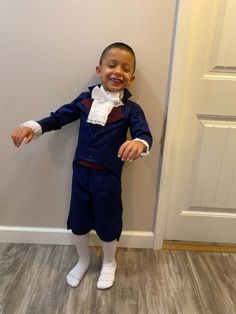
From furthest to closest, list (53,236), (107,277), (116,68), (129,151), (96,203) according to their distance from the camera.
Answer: (53,236)
(107,277)
(96,203)
(116,68)
(129,151)

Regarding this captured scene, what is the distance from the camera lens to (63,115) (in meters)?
1.21

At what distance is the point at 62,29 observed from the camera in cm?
117

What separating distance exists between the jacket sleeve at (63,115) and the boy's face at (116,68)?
162 millimetres

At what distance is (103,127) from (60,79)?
307mm

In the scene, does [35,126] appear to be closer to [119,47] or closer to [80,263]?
[119,47]

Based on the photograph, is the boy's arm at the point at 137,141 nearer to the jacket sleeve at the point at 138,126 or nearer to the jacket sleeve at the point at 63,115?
the jacket sleeve at the point at 138,126

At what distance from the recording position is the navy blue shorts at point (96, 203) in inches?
46.6

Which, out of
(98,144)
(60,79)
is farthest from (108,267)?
(60,79)

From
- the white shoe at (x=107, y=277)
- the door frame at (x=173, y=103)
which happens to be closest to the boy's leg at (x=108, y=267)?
the white shoe at (x=107, y=277)

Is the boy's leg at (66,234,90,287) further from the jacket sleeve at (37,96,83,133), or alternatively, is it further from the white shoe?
the jacket sleeve at (37,96,83,133)

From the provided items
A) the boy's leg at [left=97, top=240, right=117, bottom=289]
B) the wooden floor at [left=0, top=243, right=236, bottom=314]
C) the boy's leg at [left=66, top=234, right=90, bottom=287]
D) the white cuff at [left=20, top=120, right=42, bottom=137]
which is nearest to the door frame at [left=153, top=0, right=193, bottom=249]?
the wooden floor at [left=0, top=243, right=236, bottom=314]

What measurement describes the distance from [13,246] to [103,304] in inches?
23.3

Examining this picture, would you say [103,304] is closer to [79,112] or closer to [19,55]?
[79,112]

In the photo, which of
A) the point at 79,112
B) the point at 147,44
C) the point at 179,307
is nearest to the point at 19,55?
the point at 79,112
